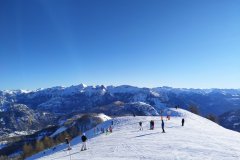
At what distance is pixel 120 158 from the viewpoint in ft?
106

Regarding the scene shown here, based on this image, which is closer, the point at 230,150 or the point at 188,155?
the point at 188,155

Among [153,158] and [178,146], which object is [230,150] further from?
[153,158]

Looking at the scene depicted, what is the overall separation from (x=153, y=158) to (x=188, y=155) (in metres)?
3.98

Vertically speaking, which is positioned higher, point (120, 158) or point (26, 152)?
point (120, 158)

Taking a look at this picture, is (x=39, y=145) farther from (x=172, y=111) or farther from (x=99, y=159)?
(x=99, y=159)

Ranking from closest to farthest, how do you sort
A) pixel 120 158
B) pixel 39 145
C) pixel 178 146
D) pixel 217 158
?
pixel 217 158 → pixel 120 158 → pixel 178 146 → pixel 39 145

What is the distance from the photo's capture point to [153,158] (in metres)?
30.7

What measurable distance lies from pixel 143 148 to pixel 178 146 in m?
4.54

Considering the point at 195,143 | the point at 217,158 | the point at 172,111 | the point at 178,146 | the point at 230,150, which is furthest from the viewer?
the point at 172,111

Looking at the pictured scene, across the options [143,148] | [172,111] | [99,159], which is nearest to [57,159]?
[99,159]

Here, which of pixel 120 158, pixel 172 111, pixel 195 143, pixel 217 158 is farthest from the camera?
pixel 172 111

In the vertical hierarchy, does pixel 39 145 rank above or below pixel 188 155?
below

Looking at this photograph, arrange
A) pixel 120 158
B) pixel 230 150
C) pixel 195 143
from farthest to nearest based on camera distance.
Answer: pixel 195 143 → pixel 230 150 → pixel 120 158

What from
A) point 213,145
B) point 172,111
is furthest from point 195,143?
point 172,111
